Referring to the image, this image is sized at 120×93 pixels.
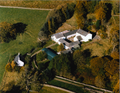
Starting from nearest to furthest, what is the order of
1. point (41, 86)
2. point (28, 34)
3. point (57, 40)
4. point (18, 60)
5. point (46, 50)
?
point (41, 86) < point (18, 60) < point (46, 50) < point (57, 40) < point (28, 34)

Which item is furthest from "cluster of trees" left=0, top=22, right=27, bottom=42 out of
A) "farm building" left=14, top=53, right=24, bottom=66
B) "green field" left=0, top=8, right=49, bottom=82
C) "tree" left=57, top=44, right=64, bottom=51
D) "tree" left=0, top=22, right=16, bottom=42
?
"tree" left=57, top=44, right=64, bottom=51

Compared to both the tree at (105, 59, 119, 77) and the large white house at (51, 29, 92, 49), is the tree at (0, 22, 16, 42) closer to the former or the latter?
the large white house at (51, 29, 92, 49)

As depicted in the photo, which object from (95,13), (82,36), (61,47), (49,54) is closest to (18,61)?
(49,54)

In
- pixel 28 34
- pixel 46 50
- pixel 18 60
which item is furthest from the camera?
pixel 28 34

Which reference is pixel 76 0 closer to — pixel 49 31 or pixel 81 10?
pixel 81 10

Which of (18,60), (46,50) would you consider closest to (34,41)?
(46,50)

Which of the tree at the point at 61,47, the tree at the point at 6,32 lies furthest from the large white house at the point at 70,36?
the tree at the point at 6,32
